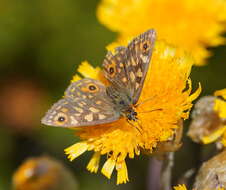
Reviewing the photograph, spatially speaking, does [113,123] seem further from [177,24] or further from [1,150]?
[1,150]

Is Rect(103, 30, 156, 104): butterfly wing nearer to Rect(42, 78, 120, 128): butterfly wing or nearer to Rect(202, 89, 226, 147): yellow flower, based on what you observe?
Rect(42, 78, 120, 128): butterfly wing

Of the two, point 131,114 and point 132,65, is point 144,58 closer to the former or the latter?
point 132,65

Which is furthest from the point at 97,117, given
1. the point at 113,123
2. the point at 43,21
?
the point at 43,21

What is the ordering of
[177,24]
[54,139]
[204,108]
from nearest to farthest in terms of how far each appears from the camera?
[204,108], [177,24], [54,139]

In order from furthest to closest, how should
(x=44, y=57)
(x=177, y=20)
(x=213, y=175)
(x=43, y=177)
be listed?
(x=44, y=57)
(x=177, y=20)
(x=43, y=177)
(x=213, y=175)

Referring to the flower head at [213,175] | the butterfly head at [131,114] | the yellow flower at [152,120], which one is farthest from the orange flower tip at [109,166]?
the flower head at [213,175]

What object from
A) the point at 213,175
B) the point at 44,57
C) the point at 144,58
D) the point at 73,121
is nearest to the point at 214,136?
the point at 213,175

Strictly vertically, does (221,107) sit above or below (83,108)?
below
